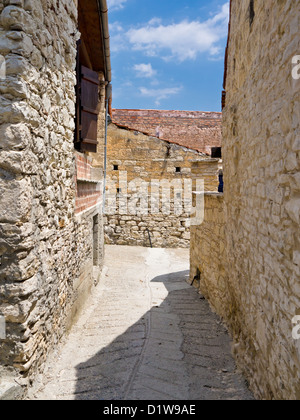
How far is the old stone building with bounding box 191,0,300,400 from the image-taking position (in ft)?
5.96

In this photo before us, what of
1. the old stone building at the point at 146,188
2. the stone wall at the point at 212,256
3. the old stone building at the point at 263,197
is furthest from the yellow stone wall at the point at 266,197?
the old stone building at the point at 146,188

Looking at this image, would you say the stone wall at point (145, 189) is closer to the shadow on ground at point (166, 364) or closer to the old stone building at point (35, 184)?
the shadow on ground at point (166, 364)

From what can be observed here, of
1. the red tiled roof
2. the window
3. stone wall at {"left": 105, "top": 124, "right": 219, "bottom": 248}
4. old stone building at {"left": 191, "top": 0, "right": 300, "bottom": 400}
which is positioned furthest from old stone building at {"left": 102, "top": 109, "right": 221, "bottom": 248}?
old stone building at {"left": 191, "top": 0, "right": 300, "bottom": 400}

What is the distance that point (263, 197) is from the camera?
256cm

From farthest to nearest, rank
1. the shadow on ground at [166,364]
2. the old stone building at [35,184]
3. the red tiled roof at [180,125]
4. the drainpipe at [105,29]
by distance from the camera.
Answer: the red tiled roof at [180,125]
the drainpipe at [105,29]
the shadow on ground at [166,364]
the old stone building at [35,184]

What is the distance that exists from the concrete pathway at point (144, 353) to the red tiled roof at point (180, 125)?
30.2 ft

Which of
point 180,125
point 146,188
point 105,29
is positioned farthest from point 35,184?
point 180,125

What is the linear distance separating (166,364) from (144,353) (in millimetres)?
283

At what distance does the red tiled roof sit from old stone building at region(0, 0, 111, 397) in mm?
10155

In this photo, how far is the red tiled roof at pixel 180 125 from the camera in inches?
→ 547

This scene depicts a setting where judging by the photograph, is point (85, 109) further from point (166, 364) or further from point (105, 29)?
point (166, 364)

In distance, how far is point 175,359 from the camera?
3332 mm

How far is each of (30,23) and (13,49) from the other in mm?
290
